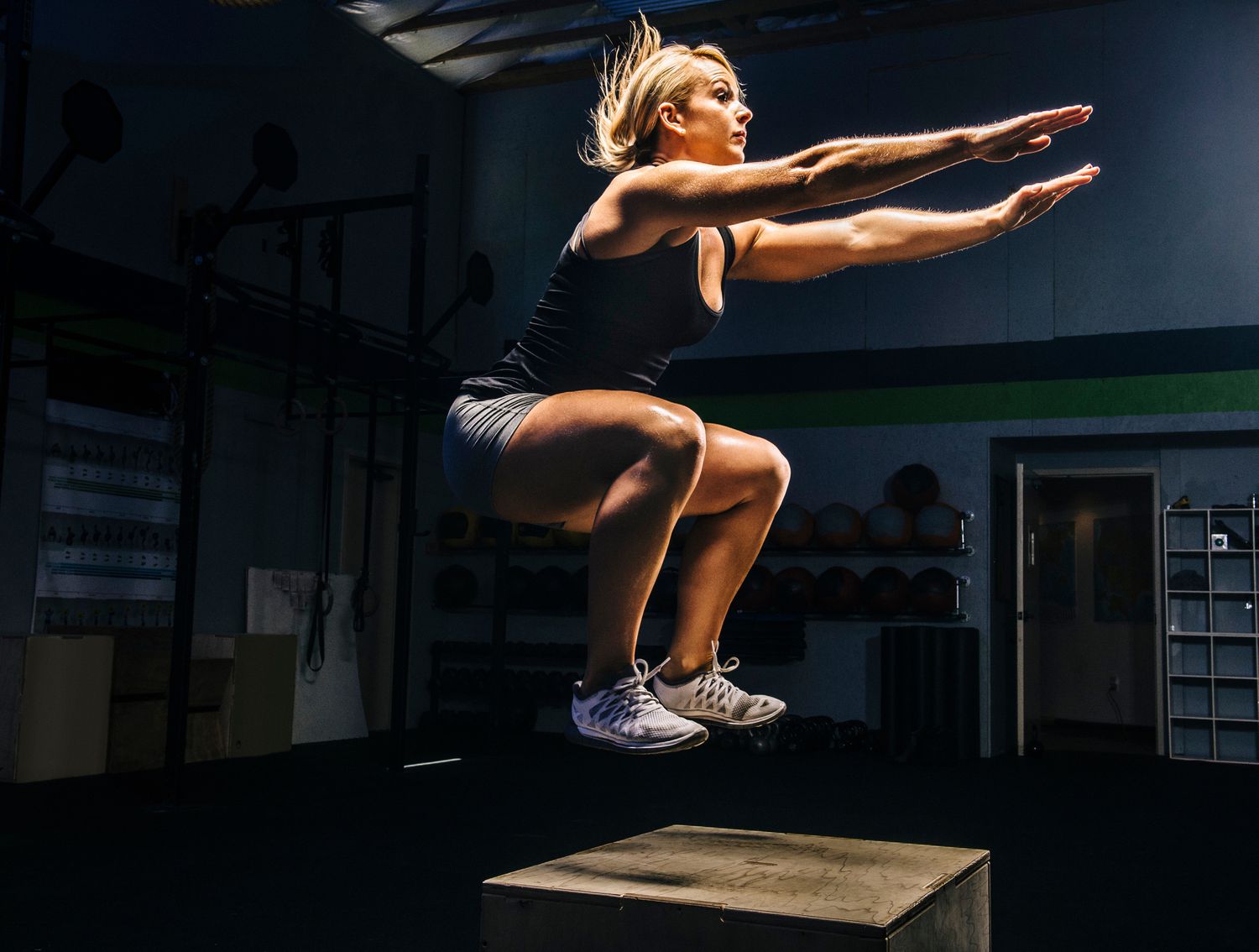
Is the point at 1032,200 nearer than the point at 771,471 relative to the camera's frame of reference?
No

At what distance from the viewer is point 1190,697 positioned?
8.12m

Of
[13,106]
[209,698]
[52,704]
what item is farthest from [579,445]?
[209,698]

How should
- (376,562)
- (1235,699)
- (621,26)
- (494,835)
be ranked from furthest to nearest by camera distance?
(376,562)
(621,26)
(1235,699)
(494,835)

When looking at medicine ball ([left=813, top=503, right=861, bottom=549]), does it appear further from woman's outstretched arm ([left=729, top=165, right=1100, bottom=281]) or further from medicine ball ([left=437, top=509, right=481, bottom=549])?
woman's outstretched arm ([left=729, top=165, right=1100, bottom=281])

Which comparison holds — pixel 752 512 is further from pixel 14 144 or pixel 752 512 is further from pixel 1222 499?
pixel 1222 499

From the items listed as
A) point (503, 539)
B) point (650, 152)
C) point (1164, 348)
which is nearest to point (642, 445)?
point (650, 152)

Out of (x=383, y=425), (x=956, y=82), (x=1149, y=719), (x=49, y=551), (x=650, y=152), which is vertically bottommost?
(x=1149, y=719)

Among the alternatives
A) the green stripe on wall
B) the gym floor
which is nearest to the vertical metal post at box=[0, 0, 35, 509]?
the gym floor

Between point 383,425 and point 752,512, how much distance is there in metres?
7.47

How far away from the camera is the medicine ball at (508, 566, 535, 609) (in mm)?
8578

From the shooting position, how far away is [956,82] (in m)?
8.26

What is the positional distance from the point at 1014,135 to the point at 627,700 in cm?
78

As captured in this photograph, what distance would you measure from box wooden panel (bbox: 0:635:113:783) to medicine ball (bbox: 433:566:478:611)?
3401 millimetres

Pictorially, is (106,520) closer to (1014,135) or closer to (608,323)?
(608,323)
